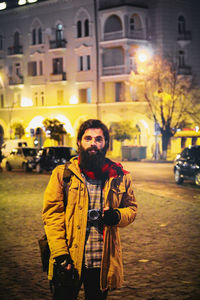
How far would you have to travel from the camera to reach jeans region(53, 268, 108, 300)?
383 centimetres

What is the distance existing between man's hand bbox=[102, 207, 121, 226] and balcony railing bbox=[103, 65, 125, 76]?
49.8m

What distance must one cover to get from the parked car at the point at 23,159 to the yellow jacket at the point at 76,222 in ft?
87.4

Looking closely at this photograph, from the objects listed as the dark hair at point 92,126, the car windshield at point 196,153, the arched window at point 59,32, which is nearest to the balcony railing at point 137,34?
the arched window at point 59,32

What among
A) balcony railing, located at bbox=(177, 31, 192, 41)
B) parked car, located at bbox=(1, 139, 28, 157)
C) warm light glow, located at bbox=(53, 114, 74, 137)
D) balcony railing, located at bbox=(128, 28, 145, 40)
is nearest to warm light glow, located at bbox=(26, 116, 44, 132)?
warm light glow, located at bbox=(53, 114, 74, 137)

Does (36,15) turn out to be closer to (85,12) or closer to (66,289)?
(85,12)

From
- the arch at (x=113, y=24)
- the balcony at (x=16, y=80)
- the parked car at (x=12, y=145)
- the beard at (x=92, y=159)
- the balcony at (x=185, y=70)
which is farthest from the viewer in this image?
the balcony at (x=16, y=80)

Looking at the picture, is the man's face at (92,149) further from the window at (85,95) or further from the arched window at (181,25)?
the arched window at (181,25)

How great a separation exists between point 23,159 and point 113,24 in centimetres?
2729

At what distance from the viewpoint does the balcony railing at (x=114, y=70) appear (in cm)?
5312

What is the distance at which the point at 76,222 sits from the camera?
3.86m

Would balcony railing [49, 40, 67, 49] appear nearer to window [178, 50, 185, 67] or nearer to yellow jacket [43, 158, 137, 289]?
window [178, 50, 185, 67]

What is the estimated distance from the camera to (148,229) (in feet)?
34.1

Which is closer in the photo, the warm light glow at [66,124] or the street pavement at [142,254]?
the street pavement at [142,254]

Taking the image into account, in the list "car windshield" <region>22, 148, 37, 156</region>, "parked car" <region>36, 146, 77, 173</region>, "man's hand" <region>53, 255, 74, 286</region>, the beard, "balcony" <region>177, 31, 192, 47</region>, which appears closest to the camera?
"man's hand" <region>53, 255, 74, 286</region>
